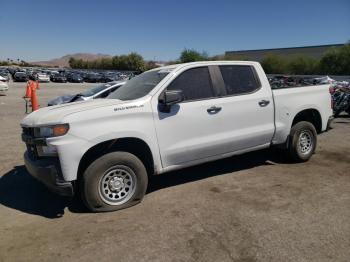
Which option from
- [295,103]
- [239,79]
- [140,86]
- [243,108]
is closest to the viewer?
[140,86]

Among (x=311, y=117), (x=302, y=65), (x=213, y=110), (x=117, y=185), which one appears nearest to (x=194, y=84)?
(x=213, y=110)

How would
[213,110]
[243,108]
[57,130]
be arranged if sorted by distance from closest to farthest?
[57,130]
[213,110]
[243,108]

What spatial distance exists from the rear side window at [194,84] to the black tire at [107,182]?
121 centimetres

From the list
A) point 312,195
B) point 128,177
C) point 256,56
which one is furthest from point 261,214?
point 256,56

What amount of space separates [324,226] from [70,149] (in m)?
3.06

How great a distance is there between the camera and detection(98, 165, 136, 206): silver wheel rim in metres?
4.64

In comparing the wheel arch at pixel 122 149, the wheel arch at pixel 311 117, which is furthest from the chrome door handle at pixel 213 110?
the wheel arch at pixel 311 117

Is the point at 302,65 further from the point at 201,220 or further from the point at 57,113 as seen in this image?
the point at 57,113

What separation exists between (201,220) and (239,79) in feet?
8.37

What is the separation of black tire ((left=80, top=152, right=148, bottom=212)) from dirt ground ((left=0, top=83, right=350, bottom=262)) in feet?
0.43

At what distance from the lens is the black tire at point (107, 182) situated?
448 centimetres

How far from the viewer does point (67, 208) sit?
490cm

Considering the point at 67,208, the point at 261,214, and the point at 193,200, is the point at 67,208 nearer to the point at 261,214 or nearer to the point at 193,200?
the point at 193,200

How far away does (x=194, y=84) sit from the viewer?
5.34 m
